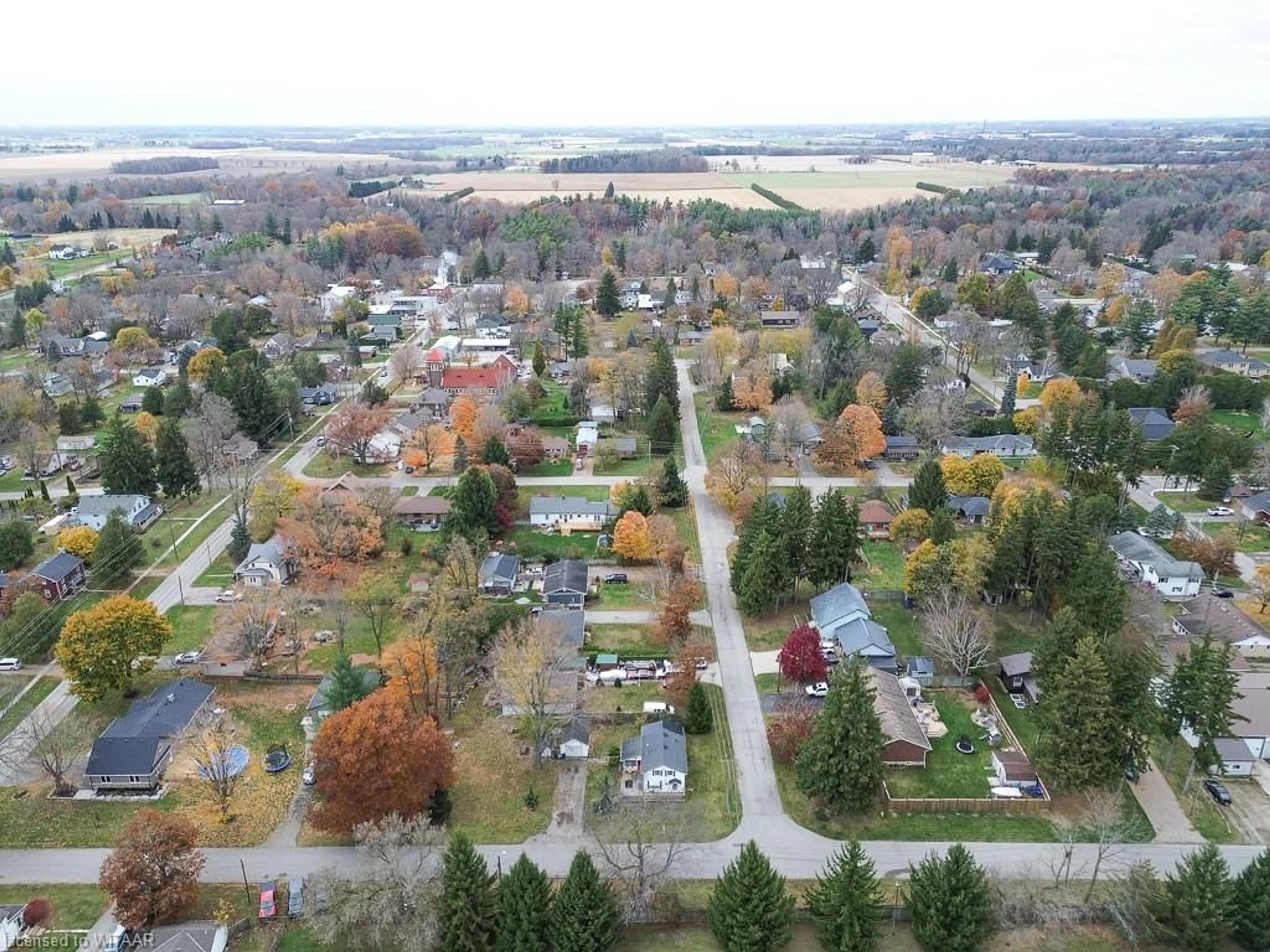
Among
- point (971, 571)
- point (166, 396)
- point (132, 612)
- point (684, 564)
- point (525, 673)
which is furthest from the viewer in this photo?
point (166, 396)

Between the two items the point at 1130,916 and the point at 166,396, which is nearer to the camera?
the point at 1130,916

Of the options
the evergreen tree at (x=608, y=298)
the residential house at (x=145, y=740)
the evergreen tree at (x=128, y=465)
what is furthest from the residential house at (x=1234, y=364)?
the evergreen tree at (x=128, y=465)

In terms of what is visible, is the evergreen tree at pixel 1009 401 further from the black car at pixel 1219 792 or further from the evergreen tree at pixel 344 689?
the evergreen tree at pixel 344 689

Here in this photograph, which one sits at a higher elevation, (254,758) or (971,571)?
(971,571)

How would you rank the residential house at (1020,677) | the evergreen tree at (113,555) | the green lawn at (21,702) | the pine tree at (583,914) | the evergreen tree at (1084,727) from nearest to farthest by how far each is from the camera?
the pine tree at (583,914), the evergreen tree at (1084,727), the green lawn at (21,702), the residential house at (1020,677), the evergreen tree at (113,555)

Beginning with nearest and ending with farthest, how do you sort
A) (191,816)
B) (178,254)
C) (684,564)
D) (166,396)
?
1. (191,816)
2. (684,564)
3. (166,396)
4. (178,254)

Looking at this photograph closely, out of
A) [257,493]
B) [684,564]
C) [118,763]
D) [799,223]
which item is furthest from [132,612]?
[799,223]

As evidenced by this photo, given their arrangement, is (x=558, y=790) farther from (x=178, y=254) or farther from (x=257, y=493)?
(x=178, y=254)

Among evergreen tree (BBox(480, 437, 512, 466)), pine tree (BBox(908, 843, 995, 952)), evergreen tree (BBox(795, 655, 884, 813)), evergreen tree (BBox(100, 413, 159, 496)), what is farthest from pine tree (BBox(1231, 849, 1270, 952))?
evergreen tree (BBox(100, 413, 159, 496))
